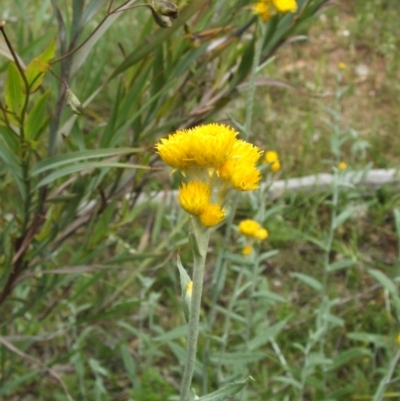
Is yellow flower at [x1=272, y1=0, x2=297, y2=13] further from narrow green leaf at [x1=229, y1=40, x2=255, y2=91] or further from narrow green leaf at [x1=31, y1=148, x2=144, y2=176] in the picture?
narrow green leaf at [x1=31, y1=148, x2=144, y2=176]

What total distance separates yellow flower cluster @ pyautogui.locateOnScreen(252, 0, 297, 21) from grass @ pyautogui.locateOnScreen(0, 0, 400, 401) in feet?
0.81

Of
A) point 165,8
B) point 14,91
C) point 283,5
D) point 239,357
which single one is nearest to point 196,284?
point 165,8

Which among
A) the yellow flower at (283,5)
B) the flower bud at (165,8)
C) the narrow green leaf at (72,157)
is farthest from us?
the yellow flower at (283,5)

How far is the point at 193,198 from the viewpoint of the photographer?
2.37 feet

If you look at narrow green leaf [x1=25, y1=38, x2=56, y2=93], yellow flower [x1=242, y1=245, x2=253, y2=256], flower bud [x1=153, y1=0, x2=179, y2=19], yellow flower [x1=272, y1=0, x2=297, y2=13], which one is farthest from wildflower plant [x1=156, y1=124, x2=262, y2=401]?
yellow flower [x1=242, y1=245, x2=253, y2=256]

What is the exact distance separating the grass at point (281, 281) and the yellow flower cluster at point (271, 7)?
25 cm

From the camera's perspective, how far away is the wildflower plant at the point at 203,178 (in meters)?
0.72

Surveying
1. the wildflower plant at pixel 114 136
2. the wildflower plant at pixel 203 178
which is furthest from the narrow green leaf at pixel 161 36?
the wildflower plant at pixel 203 178

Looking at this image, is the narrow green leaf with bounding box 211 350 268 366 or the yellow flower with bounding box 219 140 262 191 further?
the narrow green leaf with bounding box 211 350 268 366

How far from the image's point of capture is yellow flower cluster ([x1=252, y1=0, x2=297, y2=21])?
1299mm

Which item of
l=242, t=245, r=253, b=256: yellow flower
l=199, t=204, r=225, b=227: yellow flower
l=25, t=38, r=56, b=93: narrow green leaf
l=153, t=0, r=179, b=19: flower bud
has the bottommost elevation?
l=242, t=245, r=253, b=256: yellow flower

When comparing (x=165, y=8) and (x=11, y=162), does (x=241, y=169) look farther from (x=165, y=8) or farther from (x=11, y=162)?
(x=11, y=162)

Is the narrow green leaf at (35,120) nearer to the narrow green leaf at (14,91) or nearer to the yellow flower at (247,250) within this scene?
the narrow green leaf at (14,91)

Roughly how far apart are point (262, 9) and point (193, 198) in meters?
0.74
